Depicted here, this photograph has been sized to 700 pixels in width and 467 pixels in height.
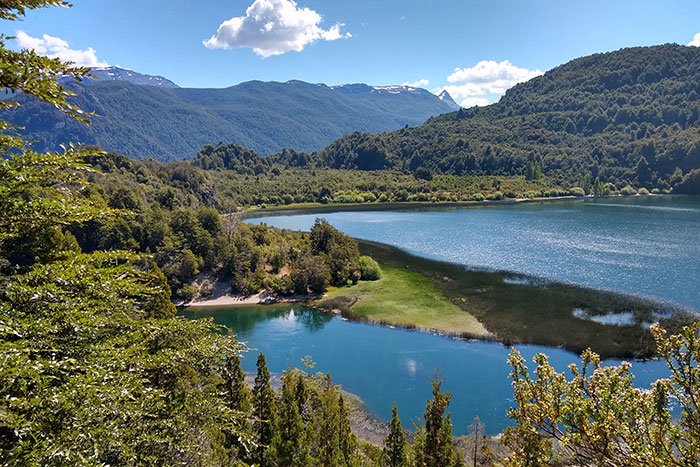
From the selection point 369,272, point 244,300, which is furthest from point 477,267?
point 244,300

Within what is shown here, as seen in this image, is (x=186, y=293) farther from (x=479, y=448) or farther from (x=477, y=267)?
(x=479, y=448)

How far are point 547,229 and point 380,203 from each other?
9210 centimetres

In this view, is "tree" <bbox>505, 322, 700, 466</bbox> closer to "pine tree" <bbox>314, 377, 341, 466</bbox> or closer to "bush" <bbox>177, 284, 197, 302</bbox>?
"pine tree" <bbox>314, 377, 341, 466</bbox>

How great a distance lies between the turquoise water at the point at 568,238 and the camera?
64125 mm

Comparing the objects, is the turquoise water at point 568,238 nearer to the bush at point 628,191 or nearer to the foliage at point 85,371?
the bush at point 628,191

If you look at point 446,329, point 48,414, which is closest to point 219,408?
point 48,414

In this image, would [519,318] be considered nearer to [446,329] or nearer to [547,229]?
[446,329]

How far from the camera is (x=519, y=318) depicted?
168 ft

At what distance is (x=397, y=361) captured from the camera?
4375 cm

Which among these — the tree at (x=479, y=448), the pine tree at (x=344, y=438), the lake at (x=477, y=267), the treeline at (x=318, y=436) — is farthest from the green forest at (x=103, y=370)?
the lake at (x=477, y=267)

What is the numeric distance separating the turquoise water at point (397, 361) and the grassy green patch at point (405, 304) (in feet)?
8.20

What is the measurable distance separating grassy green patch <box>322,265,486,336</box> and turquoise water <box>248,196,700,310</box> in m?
14.8

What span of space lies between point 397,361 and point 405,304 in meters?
15.9

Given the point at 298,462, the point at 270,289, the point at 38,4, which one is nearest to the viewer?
the point at 38,4
